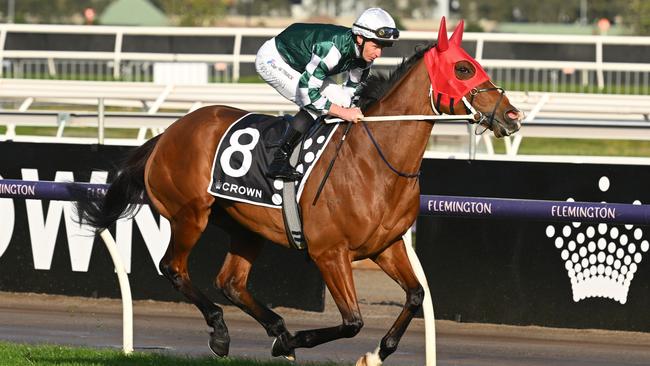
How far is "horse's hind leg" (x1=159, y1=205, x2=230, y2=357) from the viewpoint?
7.06 meters

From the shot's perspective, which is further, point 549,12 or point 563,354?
point 549,12

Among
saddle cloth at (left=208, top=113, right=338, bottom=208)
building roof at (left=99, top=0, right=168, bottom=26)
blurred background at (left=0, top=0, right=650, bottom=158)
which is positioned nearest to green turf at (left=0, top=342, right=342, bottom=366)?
saddle cloth at (left=208, top=113, right=338, bottom=208)

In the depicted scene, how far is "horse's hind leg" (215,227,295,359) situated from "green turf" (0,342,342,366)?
0.76 feet

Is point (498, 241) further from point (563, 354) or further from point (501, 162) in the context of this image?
point (563, 354)

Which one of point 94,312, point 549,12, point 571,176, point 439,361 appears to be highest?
point 571,176

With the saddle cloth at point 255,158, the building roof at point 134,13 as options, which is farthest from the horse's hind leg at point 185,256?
the building roof at point 134,13

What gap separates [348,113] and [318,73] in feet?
0.86

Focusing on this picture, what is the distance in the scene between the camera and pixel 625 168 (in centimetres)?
857

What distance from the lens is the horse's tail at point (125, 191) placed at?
7543 mm

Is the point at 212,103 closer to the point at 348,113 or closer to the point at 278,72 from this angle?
the point at 278,72

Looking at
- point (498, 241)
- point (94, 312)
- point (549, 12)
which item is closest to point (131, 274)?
point (94, 312)

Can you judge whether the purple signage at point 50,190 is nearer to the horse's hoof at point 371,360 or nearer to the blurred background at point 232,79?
the blurred background at point 232,79

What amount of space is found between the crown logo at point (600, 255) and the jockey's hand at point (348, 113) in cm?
267

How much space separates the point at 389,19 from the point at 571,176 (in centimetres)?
262
